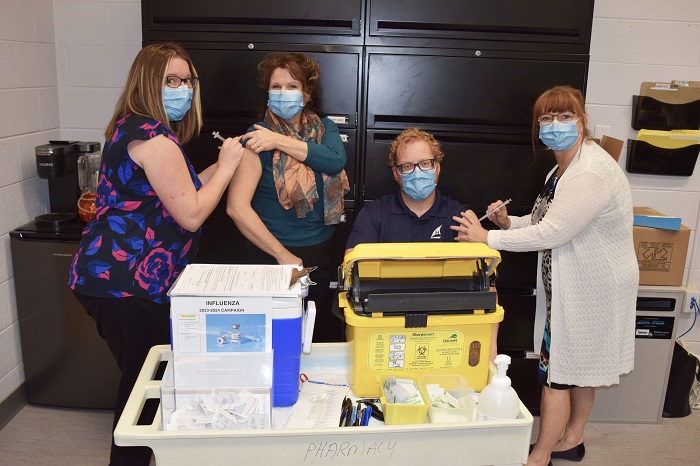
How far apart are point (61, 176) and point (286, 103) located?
1178 millimetres

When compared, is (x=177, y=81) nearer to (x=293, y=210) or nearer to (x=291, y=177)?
(x=291, y=177)

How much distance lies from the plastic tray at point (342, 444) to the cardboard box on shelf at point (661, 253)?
1691mm

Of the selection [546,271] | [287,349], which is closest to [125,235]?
[287,349]

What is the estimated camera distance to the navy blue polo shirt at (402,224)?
6.66 feet

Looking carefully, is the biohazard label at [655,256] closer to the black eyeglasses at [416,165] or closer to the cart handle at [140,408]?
the black eyeglasses at [416,165]

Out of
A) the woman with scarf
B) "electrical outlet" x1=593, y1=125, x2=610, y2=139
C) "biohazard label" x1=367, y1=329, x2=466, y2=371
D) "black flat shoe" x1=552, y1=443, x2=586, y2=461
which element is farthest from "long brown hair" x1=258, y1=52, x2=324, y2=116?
Answer: "black flat shoe" x1=552, y1=443, x2=586, y2=461

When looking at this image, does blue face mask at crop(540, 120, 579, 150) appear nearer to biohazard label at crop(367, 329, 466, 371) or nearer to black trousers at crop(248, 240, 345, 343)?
black trousers at crop(248, 240, 345, 343)

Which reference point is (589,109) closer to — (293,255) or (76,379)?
(293,255)

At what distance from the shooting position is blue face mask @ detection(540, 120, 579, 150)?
2160 mm

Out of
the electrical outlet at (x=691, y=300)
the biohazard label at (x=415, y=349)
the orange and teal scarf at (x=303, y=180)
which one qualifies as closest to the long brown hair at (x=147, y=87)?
the orange and teal scarf at (x=303, y=180)

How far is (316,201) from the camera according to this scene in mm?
2223

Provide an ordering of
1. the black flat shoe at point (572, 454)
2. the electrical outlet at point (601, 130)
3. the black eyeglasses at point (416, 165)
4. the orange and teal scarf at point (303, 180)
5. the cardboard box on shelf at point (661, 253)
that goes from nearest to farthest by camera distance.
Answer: the black eyeglasses at point (416, 165) < the orange and teal scarf at point (303, 180) < the black flat shoe at point (572, 454) < the cardboard box on shelf at point (661, 253) < the electrical outlet at point (601, 130)

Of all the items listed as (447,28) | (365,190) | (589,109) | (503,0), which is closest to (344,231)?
(365,190)

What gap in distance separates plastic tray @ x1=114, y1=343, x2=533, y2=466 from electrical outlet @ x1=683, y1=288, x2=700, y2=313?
88.0 inches
